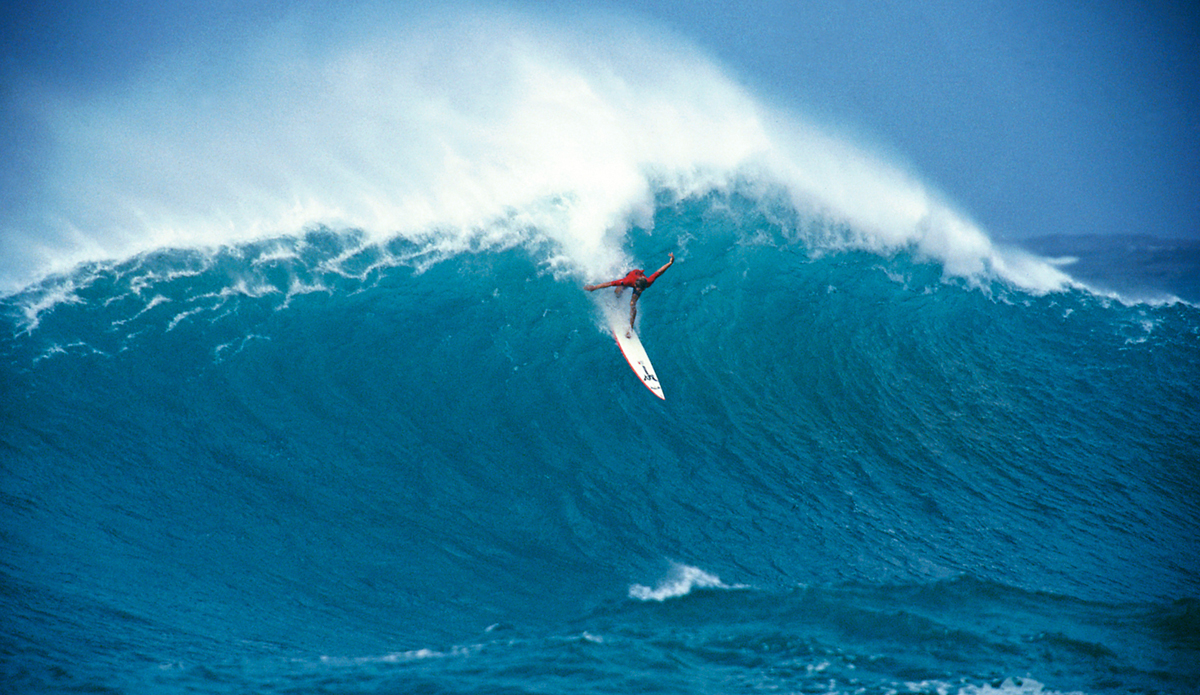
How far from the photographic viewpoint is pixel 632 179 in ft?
44.2

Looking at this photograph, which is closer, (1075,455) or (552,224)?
(1075,455)

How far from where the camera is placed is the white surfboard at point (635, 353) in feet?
34.3

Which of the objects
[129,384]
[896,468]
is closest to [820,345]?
[896,468]

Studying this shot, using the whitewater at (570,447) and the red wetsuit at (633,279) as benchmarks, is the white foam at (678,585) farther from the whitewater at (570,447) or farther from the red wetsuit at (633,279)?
the red wetsuit at (633,279)

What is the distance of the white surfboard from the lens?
1045 cm

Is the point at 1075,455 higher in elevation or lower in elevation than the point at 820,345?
lower

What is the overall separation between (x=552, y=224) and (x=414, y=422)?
4.65 meters

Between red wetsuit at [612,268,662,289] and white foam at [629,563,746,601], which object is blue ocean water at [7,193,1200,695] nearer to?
white foam at [629,563,746,601]

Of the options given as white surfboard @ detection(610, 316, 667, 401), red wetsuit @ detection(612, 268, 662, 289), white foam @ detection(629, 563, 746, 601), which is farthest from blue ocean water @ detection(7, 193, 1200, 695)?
red wetsuit @ detection(612, 268, 662, 289)

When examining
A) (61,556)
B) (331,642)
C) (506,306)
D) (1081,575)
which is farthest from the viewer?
(506,306)

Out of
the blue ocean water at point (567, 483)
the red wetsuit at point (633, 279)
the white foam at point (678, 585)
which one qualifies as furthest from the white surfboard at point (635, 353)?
the white foam at point (678, 585)

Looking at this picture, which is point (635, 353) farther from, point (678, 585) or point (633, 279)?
point (678, 585)

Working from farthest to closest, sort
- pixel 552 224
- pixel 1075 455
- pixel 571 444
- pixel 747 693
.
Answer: pixel 552 224
pixel 1075 455
pixel 571 444
pixel 747 693

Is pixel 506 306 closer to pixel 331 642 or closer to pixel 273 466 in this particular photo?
pixel 273 466
